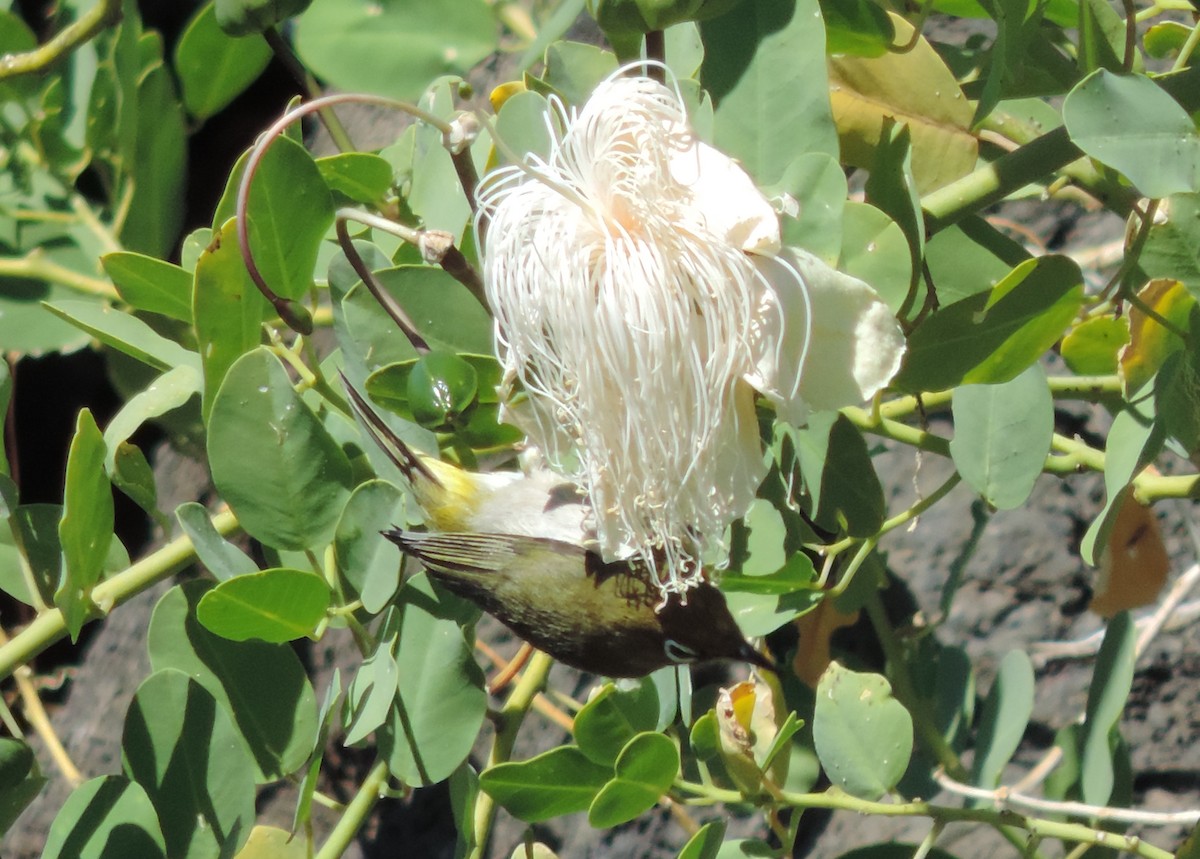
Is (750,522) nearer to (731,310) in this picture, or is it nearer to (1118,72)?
(731,310)

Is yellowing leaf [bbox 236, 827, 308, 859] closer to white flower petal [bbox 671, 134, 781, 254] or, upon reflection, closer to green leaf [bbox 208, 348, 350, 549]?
green leaf [bbox 208, 348, 350, 549]

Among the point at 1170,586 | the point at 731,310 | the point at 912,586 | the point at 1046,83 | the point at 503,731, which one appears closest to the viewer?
the point at 731,310

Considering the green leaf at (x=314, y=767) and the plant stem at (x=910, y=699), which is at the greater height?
the green leaf at (x=314, y=767)

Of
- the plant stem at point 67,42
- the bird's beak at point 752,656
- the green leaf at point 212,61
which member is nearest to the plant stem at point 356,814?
the bird's beak at point 752,656

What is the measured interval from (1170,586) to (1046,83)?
0.77 metres

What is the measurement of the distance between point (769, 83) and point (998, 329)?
22cm

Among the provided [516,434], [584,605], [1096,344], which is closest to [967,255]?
[1096,344]

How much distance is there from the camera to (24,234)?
1307 mm

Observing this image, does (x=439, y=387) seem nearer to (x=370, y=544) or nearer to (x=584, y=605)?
(x=370, y=544)

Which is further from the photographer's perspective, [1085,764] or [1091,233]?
[1091,233]

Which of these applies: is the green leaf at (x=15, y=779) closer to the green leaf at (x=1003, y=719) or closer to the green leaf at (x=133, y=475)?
the green leaf at (x=133, y=475)

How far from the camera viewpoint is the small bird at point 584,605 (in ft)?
3.22

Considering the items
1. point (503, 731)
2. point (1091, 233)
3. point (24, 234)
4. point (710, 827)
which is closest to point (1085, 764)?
point (710, 827)

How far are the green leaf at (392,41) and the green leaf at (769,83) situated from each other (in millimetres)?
353
